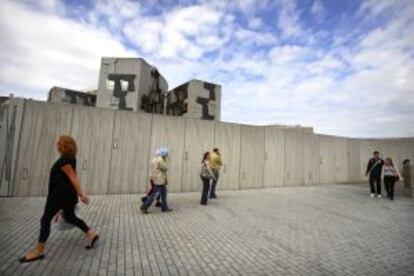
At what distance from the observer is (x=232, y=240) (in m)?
3.98

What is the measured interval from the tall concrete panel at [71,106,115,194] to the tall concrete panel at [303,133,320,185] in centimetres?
983

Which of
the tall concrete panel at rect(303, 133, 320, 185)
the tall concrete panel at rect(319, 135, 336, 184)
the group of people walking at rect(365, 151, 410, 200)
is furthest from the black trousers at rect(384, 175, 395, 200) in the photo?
the tall concrete panel at rect(319, 135, 336, 184)

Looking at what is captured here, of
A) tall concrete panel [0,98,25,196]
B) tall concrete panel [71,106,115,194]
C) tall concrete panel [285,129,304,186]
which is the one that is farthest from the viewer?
tall concrete panel [285,129,304,186]

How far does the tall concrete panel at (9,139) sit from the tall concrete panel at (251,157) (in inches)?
325

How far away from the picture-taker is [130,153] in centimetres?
827

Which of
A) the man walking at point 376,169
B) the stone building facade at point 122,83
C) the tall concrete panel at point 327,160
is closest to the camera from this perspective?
the man walking at point 376,169

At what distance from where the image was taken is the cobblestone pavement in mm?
2936

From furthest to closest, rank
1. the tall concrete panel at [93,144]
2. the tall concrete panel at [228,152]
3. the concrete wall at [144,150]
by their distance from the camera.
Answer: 1. the tall concrete panel at [228,152]
2. the tall concrete panel at [93,144]
3. the concrete wall at [144,150]

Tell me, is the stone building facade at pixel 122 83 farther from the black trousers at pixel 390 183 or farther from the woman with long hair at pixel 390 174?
the black trousers at pixel 390 183

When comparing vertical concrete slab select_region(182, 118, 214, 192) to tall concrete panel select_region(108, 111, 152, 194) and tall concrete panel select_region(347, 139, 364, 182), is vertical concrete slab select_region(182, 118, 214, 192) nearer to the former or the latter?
tall concrete panel select_region(108, 111, 152, 194)

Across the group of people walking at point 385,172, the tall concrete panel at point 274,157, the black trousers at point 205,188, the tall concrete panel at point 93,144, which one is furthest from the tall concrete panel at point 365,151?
the tall concrete panel at point 93,144

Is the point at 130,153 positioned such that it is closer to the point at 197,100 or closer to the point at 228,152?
the point at 228,152

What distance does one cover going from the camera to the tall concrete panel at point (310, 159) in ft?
39.9

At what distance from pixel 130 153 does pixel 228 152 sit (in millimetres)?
4184
